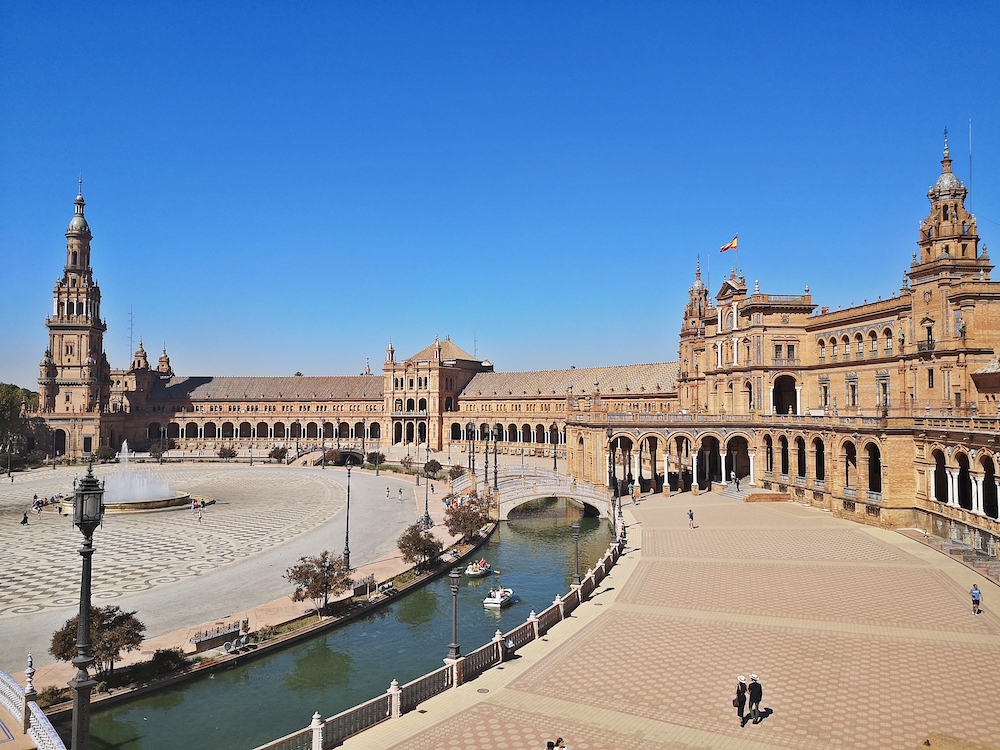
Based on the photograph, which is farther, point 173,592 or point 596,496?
point 596,496

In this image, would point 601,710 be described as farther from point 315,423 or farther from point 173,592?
point 315,423

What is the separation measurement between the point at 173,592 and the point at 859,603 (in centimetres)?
3049

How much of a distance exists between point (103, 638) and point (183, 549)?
886 inches

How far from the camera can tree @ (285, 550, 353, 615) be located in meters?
30.2

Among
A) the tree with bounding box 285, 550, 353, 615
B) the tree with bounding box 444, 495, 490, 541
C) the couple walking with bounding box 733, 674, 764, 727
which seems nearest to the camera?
the couple walking with bounding box 733, 674, 764, 727

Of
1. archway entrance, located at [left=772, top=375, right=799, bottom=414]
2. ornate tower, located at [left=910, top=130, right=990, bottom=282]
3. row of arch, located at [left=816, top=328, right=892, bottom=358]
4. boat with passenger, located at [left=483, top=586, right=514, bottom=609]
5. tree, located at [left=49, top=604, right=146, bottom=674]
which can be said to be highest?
ornate tower, located at [left=910, top=130, right=990, bottom=282]

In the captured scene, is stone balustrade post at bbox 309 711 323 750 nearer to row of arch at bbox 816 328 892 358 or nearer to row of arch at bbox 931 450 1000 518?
row of arch at bbox 931 450 1000 518

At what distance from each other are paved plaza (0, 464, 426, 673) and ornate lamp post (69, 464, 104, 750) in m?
16.6

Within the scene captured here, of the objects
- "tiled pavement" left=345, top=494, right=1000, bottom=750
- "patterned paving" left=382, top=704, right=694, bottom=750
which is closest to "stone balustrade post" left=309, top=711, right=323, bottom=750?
"tiled pavement" left=345, top=494, right=1000, bottom=750

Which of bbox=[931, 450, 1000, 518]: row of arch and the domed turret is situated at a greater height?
the domed turret

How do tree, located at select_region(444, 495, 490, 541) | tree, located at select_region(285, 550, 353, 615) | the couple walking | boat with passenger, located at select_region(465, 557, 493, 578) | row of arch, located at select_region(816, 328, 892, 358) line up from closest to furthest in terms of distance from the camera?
the couple walking, tree, located at select_region(285, 550, 353, 615), boat with passenger, located at select_region(465, 557, 493, 578), tree, located at select_region(444, 495, 490, 541), row of arch, located at select_region(816, 328, 892, 358)

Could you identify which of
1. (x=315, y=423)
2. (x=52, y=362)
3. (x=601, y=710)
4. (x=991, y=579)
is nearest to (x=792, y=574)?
(x=991, y=579)

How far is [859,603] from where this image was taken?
28.4m

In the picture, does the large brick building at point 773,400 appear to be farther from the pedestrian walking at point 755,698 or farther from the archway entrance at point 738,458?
the pedestrian walking at point 755,698
